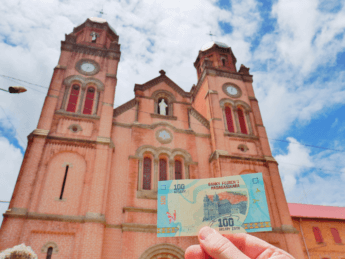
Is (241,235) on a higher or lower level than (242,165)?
lower

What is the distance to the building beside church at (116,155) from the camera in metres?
11.9

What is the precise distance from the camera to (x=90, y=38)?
67.7 ft

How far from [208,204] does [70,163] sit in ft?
27.0

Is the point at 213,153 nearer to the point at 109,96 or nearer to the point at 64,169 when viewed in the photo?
the point at 109,96

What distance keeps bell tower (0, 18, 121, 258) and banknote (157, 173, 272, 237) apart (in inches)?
177

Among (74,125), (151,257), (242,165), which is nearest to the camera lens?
(151,257)

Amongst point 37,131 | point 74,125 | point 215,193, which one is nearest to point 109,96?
point 74,125

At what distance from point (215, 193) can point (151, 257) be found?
19.0ft

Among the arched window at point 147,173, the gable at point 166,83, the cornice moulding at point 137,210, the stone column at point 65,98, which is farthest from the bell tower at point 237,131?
the stone column at point 65,98

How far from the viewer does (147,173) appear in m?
15.2

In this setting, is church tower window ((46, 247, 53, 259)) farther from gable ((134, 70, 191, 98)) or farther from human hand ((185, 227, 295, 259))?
gable ((134, 70, 191, 98))

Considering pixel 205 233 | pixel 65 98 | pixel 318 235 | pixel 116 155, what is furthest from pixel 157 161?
pixel 318 235

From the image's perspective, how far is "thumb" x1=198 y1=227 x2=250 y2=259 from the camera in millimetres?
2484

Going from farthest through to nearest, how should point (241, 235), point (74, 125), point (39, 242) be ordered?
1. point (74, 125)
2. point (39, 242)
3. point (241, 235)
